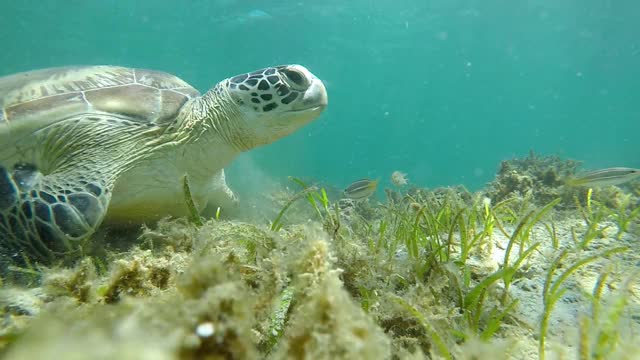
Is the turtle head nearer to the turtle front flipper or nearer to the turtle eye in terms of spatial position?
the turtle eye

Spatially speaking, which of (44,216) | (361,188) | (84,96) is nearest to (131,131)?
(84,96)

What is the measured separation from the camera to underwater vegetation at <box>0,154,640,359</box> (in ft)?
1.90

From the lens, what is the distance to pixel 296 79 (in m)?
2.85

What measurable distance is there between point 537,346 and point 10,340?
1.46 metres

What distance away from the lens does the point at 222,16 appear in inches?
892

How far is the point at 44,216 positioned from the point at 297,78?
1.94 m

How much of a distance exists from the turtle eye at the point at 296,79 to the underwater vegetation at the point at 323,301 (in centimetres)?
115

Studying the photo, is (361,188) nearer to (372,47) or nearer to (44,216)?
(44,216)

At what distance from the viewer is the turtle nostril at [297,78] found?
2.85 meters

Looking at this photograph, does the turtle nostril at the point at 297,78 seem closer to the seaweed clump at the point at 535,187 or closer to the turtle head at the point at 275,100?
the turtle head at the point at 275,100

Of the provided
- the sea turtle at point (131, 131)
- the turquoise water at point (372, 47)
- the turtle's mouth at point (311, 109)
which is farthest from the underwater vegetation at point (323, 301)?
the turquoise water at point (372, 47)

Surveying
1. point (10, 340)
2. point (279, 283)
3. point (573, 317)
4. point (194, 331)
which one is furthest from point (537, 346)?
point (10, 340)

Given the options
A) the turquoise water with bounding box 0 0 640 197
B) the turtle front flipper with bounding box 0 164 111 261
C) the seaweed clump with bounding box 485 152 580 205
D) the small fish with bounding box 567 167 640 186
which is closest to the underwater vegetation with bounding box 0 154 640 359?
the turtle front flipper with bounding box 0 164 111 261

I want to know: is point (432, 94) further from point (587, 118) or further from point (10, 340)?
point (10, 340)
